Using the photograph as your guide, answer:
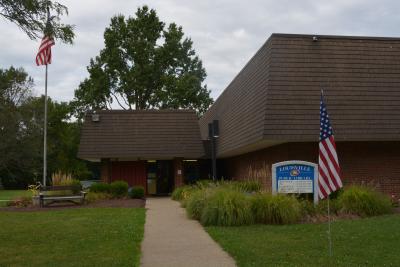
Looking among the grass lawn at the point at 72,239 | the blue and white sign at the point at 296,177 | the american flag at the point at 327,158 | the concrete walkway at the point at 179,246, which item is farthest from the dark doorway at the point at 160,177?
the american flag at the point at 327,158

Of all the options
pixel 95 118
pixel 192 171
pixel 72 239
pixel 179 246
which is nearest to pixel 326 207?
pixel 179 246

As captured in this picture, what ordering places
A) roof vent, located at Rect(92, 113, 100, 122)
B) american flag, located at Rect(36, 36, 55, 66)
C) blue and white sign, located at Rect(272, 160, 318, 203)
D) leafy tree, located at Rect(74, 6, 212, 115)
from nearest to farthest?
blue and white sign, located at Rect(272, 160, 318, 203) < american flag, located at Rect(36, 36, 55, 66) < roof vent, located at Rect(92, 113, 100, 122) < leafy tree, located at Rect(74, 6, 212, 115)

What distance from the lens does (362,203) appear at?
14742 millimetres

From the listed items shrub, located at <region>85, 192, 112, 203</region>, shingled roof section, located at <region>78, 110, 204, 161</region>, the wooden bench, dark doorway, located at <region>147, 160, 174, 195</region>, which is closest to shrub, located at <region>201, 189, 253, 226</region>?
the wooden bench

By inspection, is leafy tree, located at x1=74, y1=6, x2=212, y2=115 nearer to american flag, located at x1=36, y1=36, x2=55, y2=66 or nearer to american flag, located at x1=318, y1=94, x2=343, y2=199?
american flag, located at x1=36, y1=36, x2=55, y2=66

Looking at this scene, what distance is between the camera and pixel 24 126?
54.8m

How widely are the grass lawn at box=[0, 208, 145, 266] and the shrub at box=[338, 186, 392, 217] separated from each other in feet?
19.8

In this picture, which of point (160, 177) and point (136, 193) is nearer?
point (136, 193)

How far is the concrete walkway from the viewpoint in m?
8.73

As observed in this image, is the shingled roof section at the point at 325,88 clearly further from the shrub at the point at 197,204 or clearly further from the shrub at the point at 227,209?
the shrub at the point at 227,209

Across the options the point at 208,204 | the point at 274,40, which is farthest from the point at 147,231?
the point at 274,40

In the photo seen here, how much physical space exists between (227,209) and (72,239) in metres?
4.21

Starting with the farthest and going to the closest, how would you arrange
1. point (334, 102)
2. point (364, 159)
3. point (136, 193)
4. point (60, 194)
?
point (136, 193) < point (60, 194) < point (364, 159) < point (334, 102)

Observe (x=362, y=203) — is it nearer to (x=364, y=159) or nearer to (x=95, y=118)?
(x=364, y=159)
